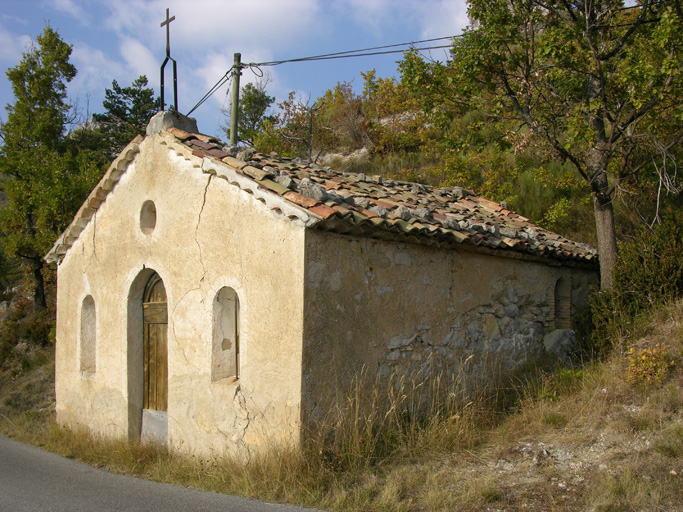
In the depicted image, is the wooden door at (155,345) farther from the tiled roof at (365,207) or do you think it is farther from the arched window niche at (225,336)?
the tiled roof at (365,207)

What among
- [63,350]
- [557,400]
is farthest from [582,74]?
[63,350]

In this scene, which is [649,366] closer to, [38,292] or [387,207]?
[387,207]

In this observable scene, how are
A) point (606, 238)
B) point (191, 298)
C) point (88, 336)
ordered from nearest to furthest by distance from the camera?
point (191, 298), point (88, 336), point (606, 238)

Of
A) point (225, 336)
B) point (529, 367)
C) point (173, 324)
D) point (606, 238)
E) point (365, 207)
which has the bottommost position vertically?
point (529, 367)

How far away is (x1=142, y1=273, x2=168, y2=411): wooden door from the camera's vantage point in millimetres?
7270

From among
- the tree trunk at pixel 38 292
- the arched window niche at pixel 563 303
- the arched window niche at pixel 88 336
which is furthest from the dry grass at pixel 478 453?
the tree trunk at pixel 38 292

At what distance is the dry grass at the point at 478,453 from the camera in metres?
4.73

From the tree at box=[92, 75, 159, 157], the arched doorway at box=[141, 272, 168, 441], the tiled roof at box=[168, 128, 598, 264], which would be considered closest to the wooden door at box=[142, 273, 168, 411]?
the arched doorway at box=[141, 272, 168, 441]

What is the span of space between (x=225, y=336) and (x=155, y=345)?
63.3 inches

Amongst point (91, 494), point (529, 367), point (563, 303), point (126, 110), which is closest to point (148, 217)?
point (91, 494)

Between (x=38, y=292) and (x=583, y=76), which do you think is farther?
(x=38, y=292)

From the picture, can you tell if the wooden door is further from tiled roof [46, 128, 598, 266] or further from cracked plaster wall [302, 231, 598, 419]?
cracked plaster wall [302, 231, 598, 419]

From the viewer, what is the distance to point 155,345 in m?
7.41

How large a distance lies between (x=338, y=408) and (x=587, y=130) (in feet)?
20.0
